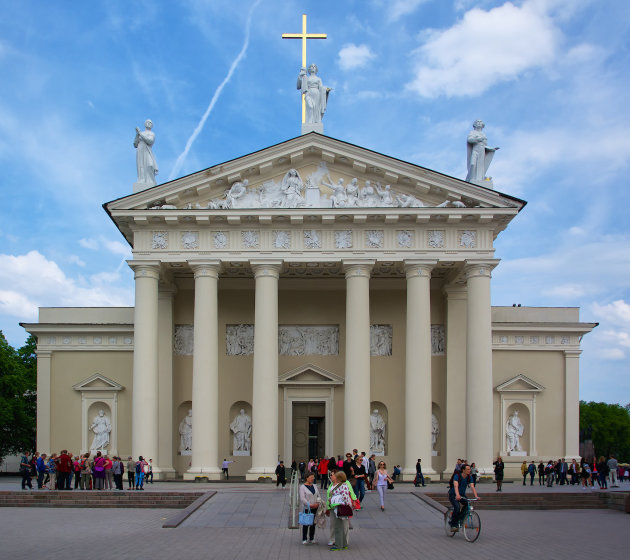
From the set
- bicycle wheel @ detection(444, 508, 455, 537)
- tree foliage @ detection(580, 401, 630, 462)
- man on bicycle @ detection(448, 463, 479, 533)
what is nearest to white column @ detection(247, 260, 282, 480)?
bicycle wheel @ detection(444, 508, 455, 537)

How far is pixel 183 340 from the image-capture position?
129 ft

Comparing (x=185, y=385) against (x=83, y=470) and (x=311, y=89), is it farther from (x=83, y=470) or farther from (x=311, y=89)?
(x=311, y=89)

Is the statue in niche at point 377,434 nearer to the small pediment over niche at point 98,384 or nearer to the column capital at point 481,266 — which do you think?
the column capital at point 481,266

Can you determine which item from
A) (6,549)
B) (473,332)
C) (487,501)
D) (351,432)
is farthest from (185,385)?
(6,549)

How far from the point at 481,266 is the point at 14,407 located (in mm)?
29583

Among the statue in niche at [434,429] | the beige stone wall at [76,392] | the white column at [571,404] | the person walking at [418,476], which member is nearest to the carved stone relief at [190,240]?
the beige stone wall at [76,392]

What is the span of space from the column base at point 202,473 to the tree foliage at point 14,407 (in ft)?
63.0

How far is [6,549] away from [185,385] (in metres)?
22.3

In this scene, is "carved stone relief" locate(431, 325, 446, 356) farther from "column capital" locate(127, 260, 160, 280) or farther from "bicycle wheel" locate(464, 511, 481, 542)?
"bicycle wheel" locate(464, 511, 481, 542)

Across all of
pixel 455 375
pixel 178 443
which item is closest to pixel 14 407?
pixel 178 443

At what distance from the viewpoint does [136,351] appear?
114 feet

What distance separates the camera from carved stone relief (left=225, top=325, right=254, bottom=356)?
39.4 metres

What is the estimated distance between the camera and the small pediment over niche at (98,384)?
131 feet

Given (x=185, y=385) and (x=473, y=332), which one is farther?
(x=185, y=385)
